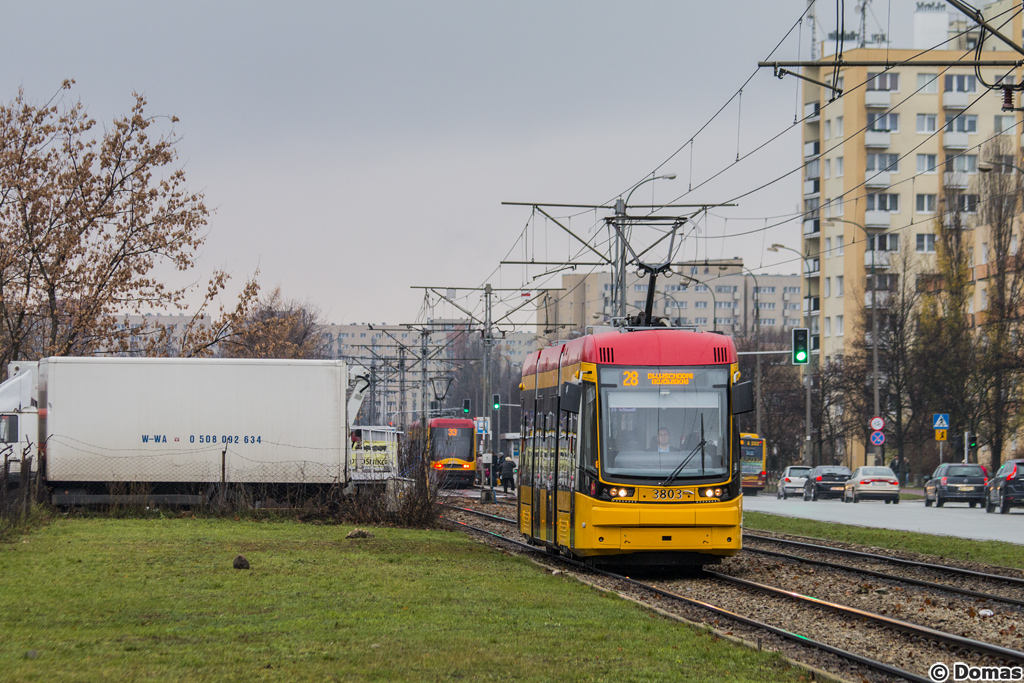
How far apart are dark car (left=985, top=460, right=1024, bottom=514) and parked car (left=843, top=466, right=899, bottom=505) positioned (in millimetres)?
9524

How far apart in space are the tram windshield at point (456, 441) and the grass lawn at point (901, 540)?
26.7 meters

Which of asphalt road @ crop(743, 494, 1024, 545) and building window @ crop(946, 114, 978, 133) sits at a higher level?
building window @ crop(946, 114, 978, 133)

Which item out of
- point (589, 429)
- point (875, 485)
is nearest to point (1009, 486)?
point (875, 485)

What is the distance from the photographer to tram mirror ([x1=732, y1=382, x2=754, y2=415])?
16.7 meters

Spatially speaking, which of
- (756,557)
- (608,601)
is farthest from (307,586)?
(756,557)

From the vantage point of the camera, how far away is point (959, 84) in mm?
87188

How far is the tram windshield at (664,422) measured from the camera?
16.8 meters

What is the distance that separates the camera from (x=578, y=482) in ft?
56.5

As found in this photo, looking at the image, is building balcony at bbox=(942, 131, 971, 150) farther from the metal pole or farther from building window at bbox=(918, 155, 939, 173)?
the metal pole

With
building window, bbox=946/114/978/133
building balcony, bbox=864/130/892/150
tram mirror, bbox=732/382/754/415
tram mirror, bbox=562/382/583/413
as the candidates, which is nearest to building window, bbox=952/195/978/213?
building balcony, bbox=864/130/892/150

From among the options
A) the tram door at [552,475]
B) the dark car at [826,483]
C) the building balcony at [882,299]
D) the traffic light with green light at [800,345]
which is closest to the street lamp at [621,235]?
the traffic light with green light at [800,345]

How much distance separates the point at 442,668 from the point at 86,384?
70.3 ft

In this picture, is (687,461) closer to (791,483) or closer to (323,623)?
(323,623)

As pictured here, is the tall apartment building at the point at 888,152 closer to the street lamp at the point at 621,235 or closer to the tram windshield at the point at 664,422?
the street lamp at the point at 621,235
